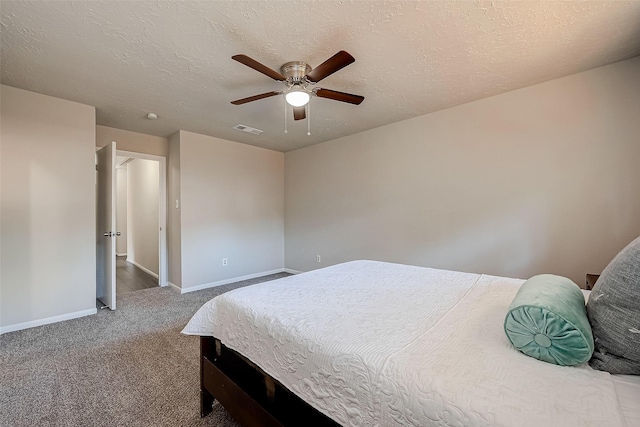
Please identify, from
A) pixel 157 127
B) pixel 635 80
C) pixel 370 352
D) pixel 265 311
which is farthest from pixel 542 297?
pixel 157 127

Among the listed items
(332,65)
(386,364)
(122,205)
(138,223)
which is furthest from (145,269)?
(386,364)

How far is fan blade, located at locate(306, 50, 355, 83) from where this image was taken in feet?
5.37

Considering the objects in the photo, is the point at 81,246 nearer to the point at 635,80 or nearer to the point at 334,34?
the point at 334,34

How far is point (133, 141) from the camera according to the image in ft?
12.7

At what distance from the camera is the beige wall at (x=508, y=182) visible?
87.0 inches

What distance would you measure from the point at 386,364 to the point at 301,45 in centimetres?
203

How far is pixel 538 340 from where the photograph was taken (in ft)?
2.81

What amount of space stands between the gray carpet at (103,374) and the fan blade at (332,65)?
2239mm

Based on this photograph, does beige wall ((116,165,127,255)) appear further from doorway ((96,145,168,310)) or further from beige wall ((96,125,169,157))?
beige wall ((96,125,169,157))

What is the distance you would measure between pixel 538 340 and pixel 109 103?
3.94 metres

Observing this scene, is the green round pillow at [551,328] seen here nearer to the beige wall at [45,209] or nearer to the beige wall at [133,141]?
the beige wall at [45,209]

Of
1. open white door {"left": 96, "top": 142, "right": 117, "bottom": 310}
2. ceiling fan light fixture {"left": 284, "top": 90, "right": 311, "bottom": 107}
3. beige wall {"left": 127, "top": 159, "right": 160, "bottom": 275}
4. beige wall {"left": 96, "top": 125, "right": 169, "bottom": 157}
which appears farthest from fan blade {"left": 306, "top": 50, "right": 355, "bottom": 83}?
beige wall {"left": 127, "top": 159, "right": 160, "bottom": 275}

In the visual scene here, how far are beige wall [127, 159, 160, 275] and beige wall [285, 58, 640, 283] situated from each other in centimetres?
352

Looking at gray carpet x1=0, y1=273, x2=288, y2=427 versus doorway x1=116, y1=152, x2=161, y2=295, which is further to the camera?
doorway x1=116, y1=152, x2=161, y2=295
